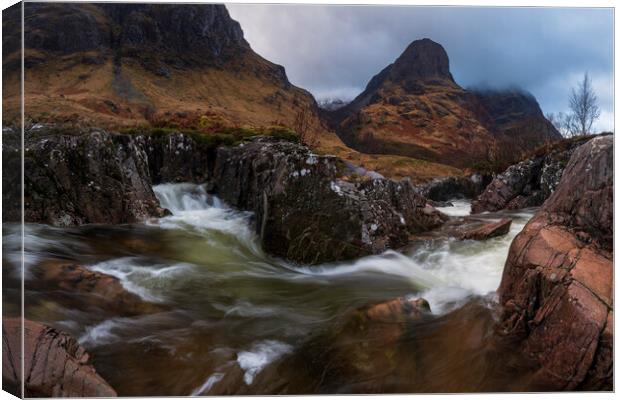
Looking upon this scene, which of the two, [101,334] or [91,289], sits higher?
[91,289]

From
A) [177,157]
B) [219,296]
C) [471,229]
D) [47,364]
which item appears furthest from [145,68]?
[47,364]

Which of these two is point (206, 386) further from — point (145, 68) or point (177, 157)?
point (145, 68)

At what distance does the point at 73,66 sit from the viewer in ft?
27.2

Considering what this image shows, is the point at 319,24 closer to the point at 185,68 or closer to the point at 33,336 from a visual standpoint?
the point at 33,336

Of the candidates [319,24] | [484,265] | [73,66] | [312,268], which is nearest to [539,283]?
[484,265]

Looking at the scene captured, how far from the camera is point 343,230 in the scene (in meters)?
4.92

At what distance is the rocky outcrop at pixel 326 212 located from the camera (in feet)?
15.8

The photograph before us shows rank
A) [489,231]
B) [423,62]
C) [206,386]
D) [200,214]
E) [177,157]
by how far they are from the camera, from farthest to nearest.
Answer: [177,157] < [200,214] < [489,231] < [423,62] < [206,386]

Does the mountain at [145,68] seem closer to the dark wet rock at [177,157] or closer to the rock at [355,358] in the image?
the dark wet rock at [177,157]

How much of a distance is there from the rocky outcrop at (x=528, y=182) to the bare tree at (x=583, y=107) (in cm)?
14

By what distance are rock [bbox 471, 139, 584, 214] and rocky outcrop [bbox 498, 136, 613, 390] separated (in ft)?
1.89

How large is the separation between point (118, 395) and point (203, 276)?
1.38 metres

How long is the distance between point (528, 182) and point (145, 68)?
31.3ft

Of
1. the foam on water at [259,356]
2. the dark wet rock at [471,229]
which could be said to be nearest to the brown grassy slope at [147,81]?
the dark wet rock at [471,229]
